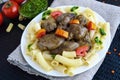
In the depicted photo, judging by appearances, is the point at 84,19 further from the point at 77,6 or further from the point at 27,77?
the point at 27,77

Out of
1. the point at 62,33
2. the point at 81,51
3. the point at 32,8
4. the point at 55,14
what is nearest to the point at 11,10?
the point at 32,8

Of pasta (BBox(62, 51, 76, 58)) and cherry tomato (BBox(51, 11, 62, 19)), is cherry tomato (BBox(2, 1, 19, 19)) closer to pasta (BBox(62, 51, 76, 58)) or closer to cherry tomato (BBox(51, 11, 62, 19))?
cherry tomato (BBox(51, 11, 62, 19))

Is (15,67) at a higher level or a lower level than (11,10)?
lower

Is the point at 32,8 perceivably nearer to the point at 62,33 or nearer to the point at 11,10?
the point at 11,10

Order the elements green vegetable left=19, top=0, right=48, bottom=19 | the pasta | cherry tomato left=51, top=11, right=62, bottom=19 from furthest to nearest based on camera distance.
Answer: green vegetable left=19, top=0, right=48, bottom=19 < cherry tomato left=51, top=11, right=62, bottom=19 < the pasta

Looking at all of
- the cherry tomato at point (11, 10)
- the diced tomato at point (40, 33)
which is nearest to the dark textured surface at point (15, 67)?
the cherry tomato at point (11, 10)

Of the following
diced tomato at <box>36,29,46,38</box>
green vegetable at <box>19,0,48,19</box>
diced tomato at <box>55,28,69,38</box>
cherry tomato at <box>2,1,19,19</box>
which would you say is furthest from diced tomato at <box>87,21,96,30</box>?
cherry tomato at <box>2,1,19,19</box>
